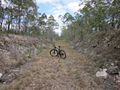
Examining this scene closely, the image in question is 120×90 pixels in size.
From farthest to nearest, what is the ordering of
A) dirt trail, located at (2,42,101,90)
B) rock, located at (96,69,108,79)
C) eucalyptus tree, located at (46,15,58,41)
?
eucalyptus tree, located at (46,15,58,41)
rock, located at (96,69,108,79)
dirt trail, located at (2,42,101,90)

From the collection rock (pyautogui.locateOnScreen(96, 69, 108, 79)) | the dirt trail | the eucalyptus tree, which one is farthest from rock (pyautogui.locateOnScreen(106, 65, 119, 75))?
the eucalyptus tree

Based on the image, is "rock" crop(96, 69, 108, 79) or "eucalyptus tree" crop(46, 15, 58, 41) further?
"eucalyptus tree" crop(46, 15, 58, 41)

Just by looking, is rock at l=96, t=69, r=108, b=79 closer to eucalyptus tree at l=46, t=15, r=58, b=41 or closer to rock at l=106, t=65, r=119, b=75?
rock at l=106, t=65, r=119, b=75

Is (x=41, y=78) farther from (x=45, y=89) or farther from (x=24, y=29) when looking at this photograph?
(x=24, y=29)

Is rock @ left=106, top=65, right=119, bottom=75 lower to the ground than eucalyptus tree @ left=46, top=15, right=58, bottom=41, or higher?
lower

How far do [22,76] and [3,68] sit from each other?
1924 mm

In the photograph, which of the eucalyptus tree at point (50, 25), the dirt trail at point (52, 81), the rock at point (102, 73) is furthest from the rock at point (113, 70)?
the eucalyptus tree at point (50, 25)

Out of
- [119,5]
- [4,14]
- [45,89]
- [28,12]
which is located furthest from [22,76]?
[28,12]

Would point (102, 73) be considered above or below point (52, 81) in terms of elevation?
above

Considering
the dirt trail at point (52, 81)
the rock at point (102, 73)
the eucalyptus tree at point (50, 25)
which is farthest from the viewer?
the eucalyptus tree at point (50, 25)

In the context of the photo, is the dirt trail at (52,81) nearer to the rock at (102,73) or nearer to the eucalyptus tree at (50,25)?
the rock at (102,73)

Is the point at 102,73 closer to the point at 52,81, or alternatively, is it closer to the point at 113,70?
the point at 113,70

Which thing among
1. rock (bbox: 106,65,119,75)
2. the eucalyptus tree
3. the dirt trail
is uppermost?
the eucalyptus tree

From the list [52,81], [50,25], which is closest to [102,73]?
[52,81]
